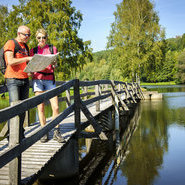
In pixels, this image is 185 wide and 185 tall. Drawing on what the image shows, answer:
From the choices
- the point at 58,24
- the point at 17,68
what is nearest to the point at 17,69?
the point at 17,68

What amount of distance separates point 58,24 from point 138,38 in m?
10.8

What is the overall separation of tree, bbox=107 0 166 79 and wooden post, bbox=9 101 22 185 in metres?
27.9

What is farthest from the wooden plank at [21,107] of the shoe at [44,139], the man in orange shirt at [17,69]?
the shoe at [44,139]

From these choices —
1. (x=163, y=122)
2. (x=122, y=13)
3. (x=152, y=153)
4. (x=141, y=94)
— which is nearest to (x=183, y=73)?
(x=122, y=13)

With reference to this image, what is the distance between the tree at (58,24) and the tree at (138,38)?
20.6 feet

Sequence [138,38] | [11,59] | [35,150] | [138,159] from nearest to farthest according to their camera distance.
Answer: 1. [11,59]
2. [35,150]
3. [138,159]
4. [138,38]

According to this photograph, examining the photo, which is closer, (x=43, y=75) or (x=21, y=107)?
(x=21, y=107)

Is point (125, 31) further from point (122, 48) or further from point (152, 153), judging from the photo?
point (152, 153)

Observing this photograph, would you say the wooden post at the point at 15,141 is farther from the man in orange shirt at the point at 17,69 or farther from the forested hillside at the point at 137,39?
the forested hillside at the point at 137,39

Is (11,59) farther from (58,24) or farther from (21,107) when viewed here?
(58,24)

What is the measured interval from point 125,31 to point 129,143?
24779 millimetres

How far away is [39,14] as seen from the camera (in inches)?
938

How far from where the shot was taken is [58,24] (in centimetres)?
2384

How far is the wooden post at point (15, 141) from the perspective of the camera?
233cm
